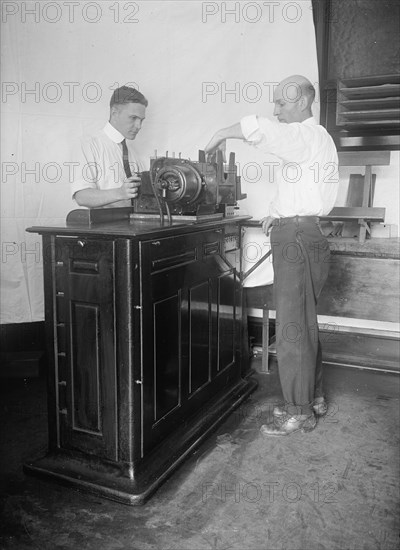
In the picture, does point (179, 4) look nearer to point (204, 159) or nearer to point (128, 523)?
point (204, 159)

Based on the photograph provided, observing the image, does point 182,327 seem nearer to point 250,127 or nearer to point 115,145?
point 250,127

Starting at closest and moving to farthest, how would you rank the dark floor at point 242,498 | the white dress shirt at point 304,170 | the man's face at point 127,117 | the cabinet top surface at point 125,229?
the dark floor at point 242,498
the cabinet top surface at point 125,229
the white dress shirt at point 304,170
the man's face at point 127,117

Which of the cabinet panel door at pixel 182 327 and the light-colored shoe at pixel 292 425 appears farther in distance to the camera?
the light-colored shoe at pixel 292 425

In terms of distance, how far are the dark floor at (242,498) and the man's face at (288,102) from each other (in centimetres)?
186

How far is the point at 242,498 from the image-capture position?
8.40ft

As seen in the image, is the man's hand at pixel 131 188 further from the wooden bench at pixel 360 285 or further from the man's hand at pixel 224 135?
the wooden bench at pixel 360 285

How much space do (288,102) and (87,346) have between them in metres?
1.83

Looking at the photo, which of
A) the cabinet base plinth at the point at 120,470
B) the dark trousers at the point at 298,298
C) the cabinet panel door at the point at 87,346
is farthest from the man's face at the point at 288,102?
the cabinet base plinth at the point at 120,470

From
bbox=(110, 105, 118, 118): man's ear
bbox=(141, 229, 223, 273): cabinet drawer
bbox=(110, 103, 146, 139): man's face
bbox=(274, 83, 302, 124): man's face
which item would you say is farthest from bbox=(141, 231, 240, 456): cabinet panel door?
bbox=(110, 105, 118, 118): man's ear

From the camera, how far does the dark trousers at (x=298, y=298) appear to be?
3170 millimetres

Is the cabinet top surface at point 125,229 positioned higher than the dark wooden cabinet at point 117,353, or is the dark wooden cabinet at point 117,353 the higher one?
the cabinet top surface at point 125,229

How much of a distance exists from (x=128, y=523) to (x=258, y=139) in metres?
1.96

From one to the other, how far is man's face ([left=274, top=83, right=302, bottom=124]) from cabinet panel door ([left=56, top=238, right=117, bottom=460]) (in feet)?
4.88

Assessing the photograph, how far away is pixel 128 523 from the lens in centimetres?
235
